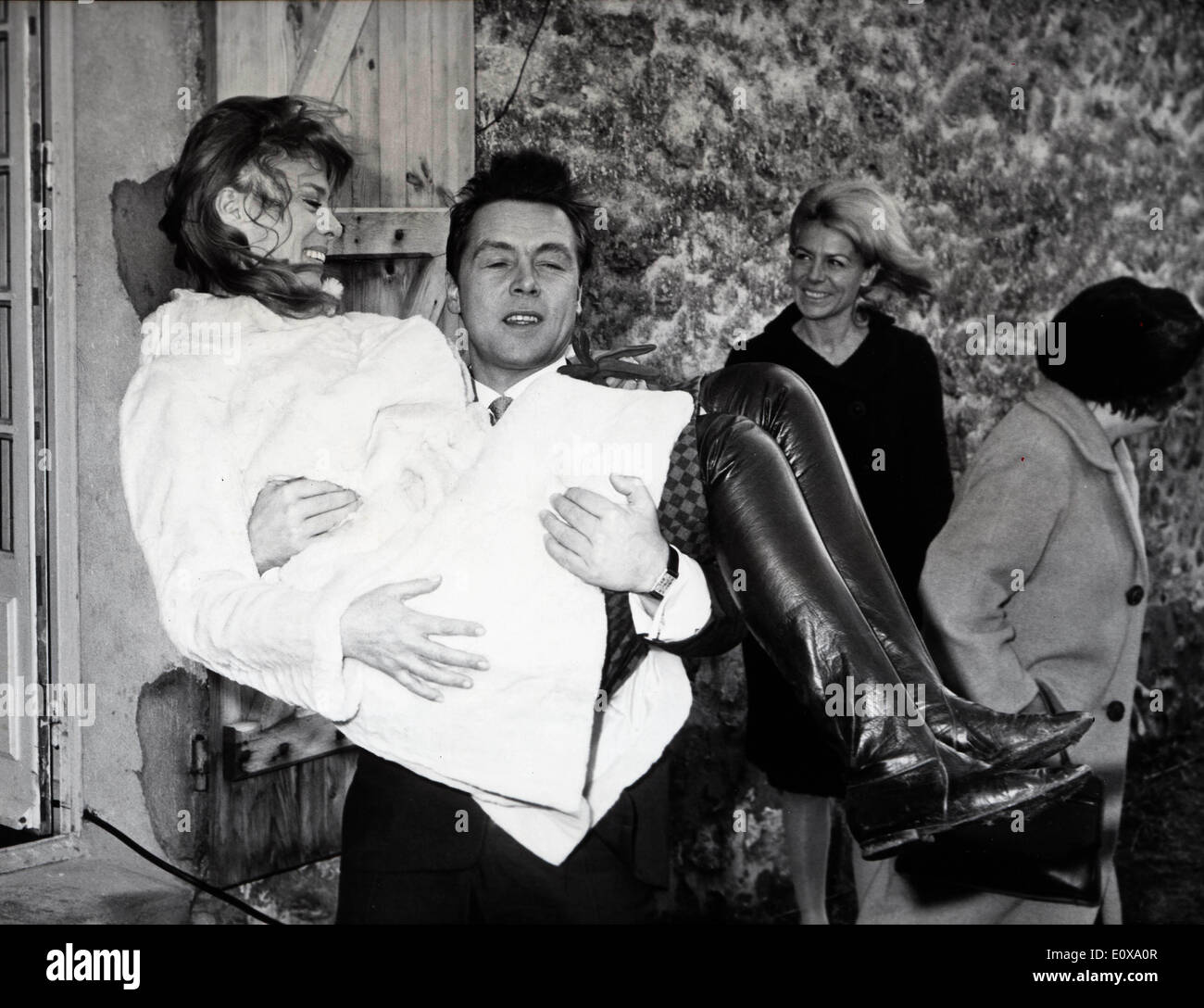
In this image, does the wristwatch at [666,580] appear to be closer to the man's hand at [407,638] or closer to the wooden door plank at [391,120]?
the man's hand at [407,638]

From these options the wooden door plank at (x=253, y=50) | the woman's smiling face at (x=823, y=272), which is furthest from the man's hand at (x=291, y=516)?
the woman's smiling face at (x=823, y=272)

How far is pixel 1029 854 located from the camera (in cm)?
275

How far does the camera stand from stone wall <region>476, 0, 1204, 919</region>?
2768mm

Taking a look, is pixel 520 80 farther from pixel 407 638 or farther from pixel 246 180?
pixel 407 638

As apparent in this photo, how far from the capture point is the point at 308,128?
2.65 m

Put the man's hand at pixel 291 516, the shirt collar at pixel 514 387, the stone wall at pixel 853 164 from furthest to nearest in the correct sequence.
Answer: the stone wall at pixel 853 164 → the shirt collar at pixel 514 387 → the man's hand at pixel 291 516

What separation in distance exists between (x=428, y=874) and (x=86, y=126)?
62.4 inches

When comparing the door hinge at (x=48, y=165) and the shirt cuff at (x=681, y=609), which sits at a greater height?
the door hinge at (x=48, y=165)

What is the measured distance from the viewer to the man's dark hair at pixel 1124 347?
2.85 m

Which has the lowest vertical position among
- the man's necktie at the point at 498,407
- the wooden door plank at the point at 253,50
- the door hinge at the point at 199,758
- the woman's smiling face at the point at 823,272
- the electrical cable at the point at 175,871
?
the electrical cable at the point at 175,871

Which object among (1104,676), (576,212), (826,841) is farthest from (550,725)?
(1104,676)

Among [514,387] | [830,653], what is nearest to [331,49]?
[514,387]

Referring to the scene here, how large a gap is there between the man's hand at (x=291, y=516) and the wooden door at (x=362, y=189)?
0.31 metres

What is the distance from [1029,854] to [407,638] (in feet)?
4.39
